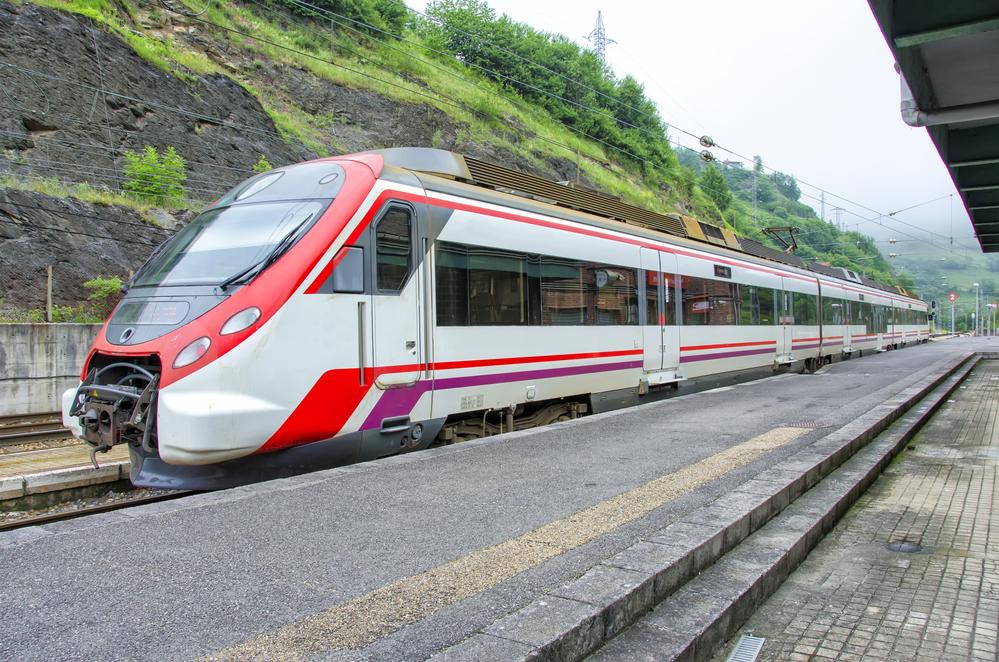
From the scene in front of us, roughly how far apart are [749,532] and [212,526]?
10.7 ft

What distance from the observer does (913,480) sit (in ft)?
→ 20.8

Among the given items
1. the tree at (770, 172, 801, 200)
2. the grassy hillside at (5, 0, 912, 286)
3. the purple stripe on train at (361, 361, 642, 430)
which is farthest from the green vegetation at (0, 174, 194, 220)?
the tree at (770, 172, 801, 200)

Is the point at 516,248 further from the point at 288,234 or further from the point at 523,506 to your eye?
the point at 523,506

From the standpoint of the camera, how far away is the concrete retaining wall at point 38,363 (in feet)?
43.5

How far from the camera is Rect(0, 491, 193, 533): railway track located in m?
5.96

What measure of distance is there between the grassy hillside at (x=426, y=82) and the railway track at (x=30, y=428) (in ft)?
33.5

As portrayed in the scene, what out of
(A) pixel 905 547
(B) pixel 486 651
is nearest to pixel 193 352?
(B) pixel 486 651

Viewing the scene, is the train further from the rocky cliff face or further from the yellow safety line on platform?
the rocky cliff face

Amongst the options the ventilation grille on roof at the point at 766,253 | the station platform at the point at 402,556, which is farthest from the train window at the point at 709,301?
the station platform at the point at 402,556

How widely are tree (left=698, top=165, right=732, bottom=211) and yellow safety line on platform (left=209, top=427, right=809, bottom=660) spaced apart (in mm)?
72246

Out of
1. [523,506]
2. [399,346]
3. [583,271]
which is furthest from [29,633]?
[583,271]

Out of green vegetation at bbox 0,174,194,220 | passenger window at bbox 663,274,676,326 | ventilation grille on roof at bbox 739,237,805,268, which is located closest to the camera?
passenger window at bbox 663,274,676,326

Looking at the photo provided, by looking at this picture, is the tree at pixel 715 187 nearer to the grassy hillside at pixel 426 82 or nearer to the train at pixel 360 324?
the grassy hillside at pixel 426 82

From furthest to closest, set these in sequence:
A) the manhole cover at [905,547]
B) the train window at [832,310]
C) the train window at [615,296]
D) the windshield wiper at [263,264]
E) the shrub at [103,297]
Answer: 1. the train window at [832,310]
2. the shrub at [103,297]
3. the train window at [615,296]
4. the windshield wiper at [263,264]
5. the manhole cover at [905,547]
